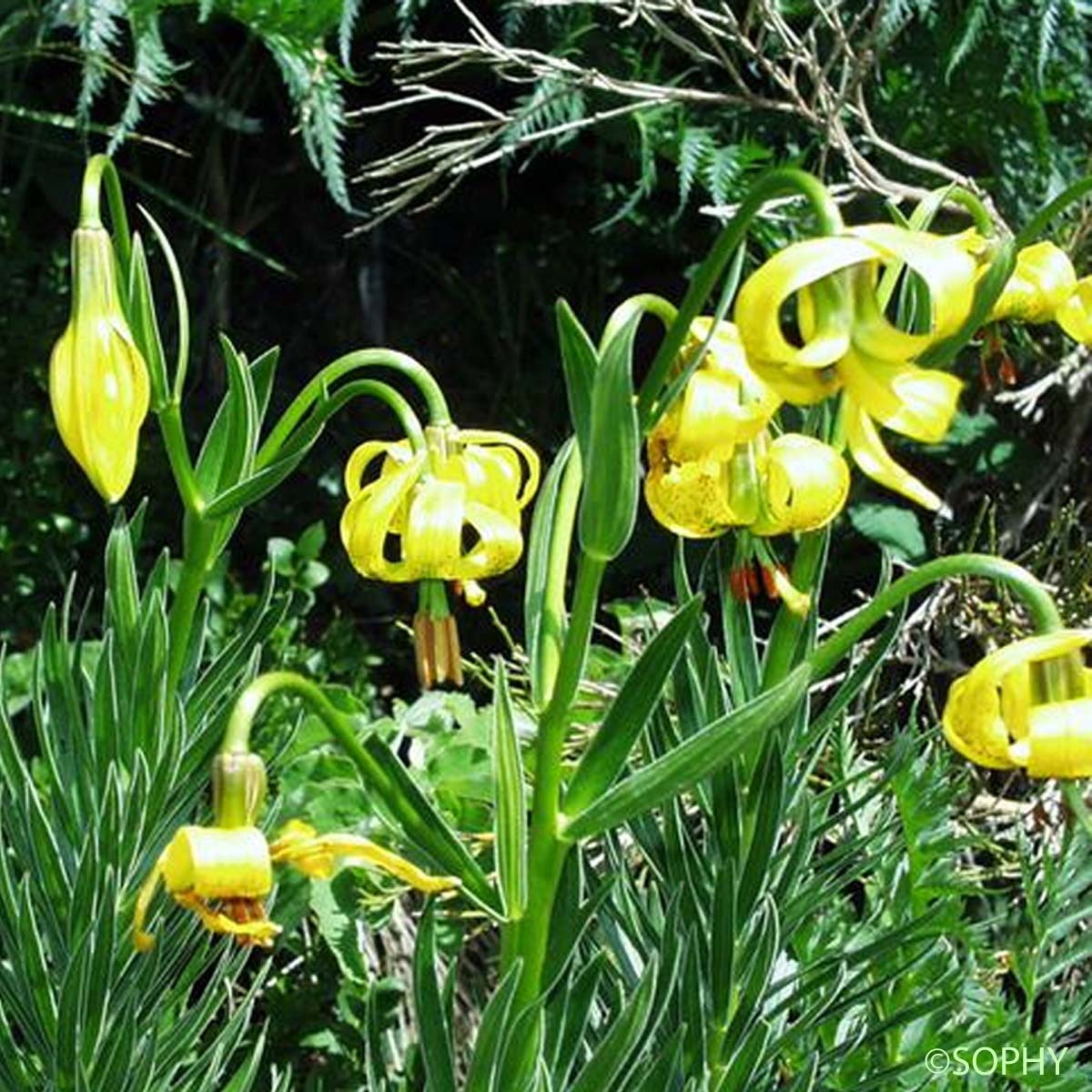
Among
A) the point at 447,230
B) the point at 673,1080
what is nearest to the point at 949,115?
the point at 447,230

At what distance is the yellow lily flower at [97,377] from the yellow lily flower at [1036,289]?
0.45 metres

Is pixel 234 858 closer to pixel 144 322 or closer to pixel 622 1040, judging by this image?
pixel 622 1040

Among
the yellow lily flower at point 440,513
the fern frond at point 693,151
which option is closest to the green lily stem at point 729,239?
the yellow lily flower at point 440,513

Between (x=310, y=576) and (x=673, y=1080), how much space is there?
0.97 m

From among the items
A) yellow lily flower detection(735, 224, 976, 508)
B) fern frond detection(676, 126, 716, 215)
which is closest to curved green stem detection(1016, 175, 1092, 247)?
yellow lily flower detection(735, 224, 976, 508)

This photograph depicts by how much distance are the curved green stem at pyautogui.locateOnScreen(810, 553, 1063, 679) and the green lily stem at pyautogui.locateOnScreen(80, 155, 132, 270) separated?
442mm

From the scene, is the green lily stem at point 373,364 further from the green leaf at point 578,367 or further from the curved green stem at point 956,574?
the curved green stem at point 956,574

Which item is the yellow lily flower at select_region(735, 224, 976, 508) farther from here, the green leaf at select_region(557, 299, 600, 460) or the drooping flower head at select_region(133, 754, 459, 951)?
the drooping flower head at select_region(133, 754, 459, 951)

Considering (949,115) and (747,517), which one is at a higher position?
(949,115)

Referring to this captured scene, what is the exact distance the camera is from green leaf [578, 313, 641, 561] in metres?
0.93

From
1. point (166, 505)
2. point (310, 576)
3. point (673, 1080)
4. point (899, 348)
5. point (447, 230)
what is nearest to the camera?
point (899, 348)

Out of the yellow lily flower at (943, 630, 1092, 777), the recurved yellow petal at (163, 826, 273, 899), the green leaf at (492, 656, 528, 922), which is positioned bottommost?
the green leaf at (492, 656, 528, 922)

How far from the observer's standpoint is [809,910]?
129 cm

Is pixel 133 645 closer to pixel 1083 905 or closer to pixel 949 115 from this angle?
pixel 1083 905
